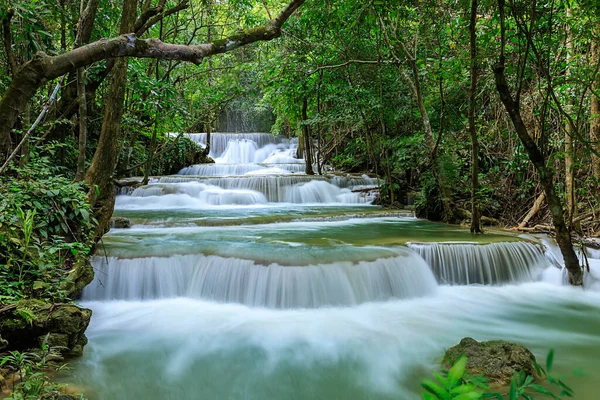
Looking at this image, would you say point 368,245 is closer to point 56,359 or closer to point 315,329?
point 315,329

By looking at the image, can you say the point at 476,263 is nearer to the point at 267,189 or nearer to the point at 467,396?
the point at 467,396

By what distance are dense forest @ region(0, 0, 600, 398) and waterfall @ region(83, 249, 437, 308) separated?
0.72 m

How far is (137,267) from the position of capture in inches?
228

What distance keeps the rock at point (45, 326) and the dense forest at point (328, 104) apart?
1.3 inches

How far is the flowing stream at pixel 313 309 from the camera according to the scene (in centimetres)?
362

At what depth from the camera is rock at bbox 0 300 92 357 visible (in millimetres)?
3322

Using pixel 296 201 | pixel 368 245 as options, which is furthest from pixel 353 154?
pixel 368 245

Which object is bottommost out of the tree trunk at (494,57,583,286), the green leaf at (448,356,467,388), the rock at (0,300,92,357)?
the rock at (0,300,92,357)

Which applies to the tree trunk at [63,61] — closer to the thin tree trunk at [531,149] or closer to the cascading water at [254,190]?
the thin tree trunk at [531,149]

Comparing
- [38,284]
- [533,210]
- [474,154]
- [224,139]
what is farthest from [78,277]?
[224,139]

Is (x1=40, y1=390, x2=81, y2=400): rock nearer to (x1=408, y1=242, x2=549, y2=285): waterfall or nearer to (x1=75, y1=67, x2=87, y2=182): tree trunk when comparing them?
(x1=75, y1=67, x2=87, y2=182): tree trunk

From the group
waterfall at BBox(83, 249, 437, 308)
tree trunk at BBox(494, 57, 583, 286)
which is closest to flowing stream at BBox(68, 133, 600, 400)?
waterfall at BBox(83, 249, 437, 308)

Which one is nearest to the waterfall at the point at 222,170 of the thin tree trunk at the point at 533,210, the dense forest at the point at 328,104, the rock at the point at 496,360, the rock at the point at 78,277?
the dense forest at the point at 328,104

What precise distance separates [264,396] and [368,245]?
3617mm
